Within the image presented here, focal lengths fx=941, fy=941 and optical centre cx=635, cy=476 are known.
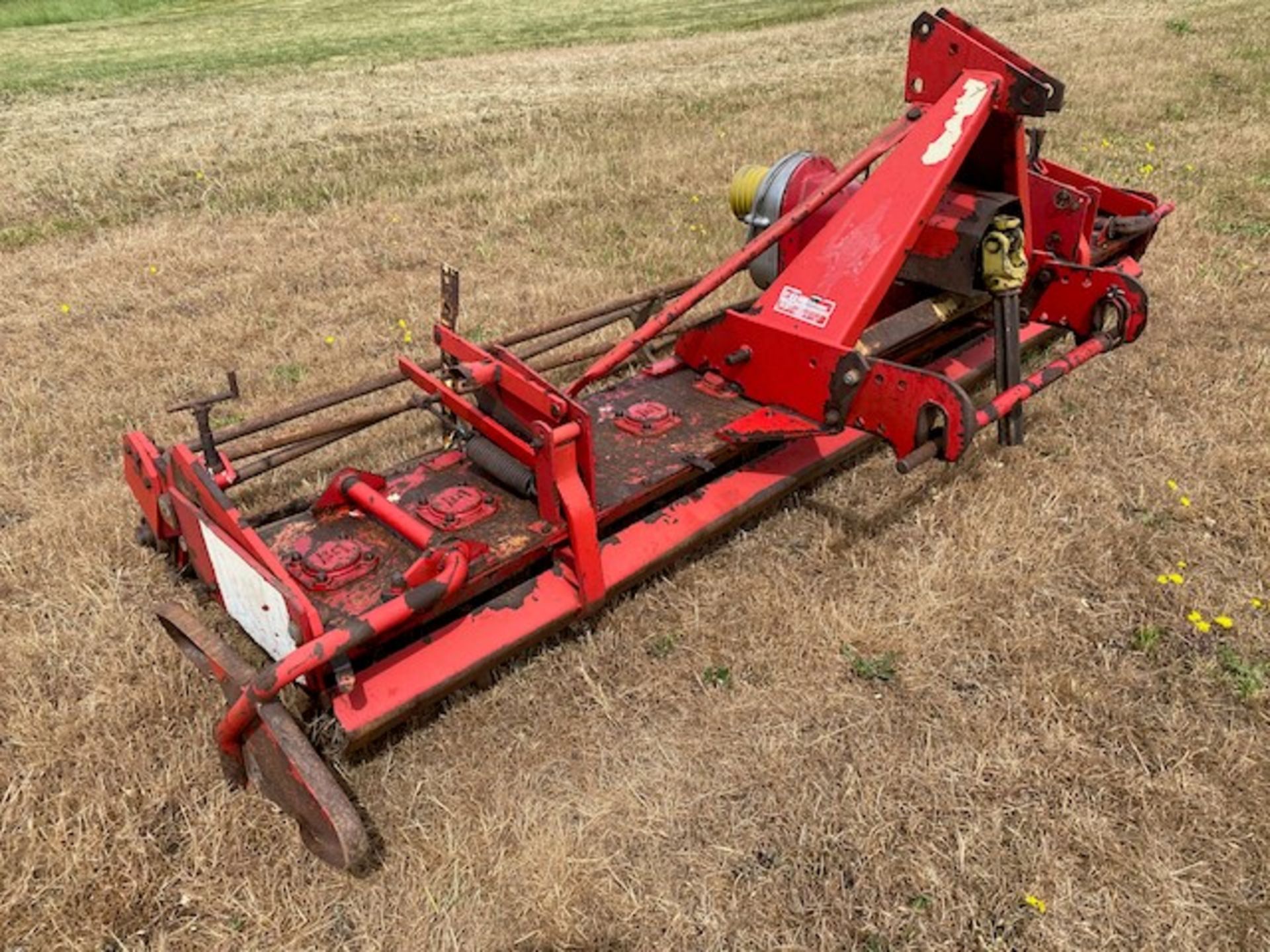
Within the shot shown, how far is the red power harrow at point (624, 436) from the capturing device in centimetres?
289

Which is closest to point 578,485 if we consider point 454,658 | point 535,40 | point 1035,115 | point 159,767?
point 454,658

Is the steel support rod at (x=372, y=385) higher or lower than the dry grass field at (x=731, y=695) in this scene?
higher

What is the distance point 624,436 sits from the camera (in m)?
4.07

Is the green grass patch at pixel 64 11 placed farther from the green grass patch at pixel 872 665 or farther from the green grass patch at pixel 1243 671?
the green grass patch at pixel 1243 671

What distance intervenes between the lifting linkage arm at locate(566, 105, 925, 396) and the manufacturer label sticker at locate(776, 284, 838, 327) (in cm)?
23

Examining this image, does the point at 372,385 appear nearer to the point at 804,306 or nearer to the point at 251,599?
the point at 251,599

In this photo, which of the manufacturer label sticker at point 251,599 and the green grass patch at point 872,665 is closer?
the manufacturer label sticker at point 251,599

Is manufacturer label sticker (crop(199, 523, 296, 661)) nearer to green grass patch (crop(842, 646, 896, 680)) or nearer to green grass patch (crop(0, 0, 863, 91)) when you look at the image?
green grass patch (crop(842, 646, 896, 680))

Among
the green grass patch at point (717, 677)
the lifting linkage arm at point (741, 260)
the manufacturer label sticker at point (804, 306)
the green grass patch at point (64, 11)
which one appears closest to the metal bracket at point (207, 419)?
the lifting linkage arm at point (741, 260)

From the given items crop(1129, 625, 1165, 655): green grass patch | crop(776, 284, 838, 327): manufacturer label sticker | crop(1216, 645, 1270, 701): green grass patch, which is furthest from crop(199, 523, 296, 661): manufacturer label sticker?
crop(1216, 645, 1270, 701): green grass patch

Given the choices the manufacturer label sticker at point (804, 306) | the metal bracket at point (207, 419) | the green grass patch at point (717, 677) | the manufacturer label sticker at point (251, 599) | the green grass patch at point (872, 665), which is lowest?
the green grass patch at point (717, 677)

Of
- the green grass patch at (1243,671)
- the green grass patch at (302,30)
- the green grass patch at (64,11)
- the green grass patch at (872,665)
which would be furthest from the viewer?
the green grass patch at (64,11)

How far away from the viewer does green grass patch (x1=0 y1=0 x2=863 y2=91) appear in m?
21.4

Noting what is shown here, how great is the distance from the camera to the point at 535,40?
2331 cm
